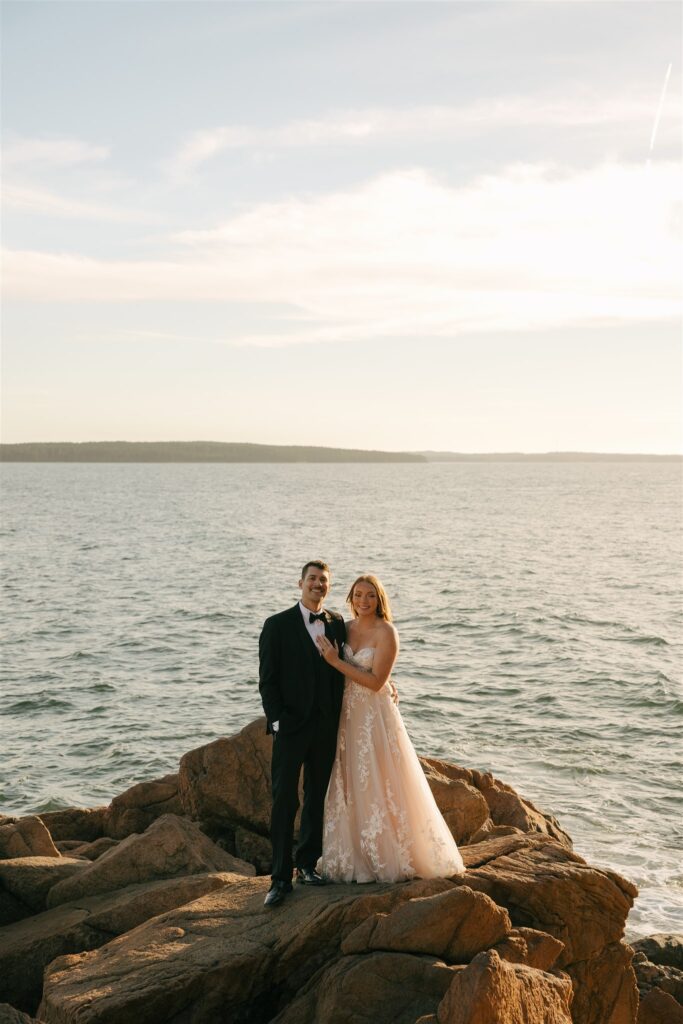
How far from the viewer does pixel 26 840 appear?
456 inches

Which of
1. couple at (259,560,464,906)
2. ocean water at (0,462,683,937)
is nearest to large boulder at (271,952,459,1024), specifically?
couple at (259,560,464,906)

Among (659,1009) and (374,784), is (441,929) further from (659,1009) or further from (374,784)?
(659,1009)

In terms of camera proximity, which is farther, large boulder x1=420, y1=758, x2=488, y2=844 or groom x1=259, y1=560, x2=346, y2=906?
large boulder x1=420, y1=758, x2=488, y2=844

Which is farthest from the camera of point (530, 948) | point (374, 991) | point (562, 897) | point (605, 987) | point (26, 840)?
point (26, 840)

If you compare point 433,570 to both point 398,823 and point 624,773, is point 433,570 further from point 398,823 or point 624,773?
point 398,823

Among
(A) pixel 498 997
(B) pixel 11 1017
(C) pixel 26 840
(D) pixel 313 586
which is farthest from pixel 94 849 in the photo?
(A) pixel 498 997

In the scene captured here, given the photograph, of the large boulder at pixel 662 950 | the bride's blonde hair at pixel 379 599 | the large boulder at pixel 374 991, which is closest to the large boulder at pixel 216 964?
the large boulder at pixel 374 991

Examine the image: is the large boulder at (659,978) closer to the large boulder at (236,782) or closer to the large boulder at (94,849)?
the large boulder at (236,782)

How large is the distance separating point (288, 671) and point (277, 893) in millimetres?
1731

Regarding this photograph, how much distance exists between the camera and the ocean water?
1805 cm

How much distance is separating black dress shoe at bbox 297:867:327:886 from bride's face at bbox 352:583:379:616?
7.18 ft

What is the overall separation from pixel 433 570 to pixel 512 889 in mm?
43087

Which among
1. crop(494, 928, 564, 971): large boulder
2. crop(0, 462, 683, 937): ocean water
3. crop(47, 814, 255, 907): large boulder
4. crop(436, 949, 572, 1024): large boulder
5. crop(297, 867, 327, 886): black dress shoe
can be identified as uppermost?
crop(436, 949, 572, 1024): large boulder

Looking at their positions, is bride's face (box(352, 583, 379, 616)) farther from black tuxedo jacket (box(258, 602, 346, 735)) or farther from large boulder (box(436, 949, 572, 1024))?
large boulder (box(436, 949, 572, 1024))
